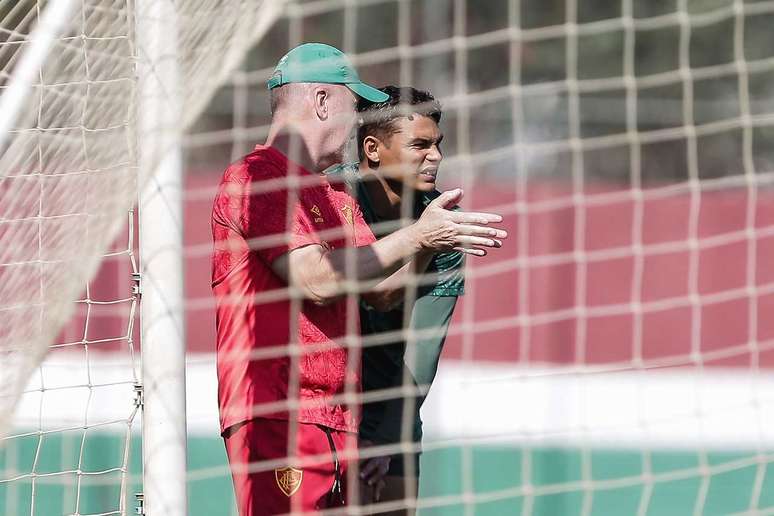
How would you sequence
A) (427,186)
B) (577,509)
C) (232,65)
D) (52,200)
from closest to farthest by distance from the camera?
(232,65) < (52,200) < (427,186) < (577,509)

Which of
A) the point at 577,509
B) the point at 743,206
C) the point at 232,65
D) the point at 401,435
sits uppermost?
the point at 743,206

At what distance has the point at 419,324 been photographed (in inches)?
109

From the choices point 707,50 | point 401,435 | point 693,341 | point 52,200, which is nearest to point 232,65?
point 52,200

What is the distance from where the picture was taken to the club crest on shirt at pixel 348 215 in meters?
Answer: 2.54

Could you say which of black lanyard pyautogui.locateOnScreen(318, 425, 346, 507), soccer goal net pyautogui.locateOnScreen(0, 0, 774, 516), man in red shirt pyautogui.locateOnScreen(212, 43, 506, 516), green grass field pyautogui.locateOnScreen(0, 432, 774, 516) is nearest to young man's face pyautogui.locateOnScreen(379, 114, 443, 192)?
man in red shirt pyautogui.locateOnScreen(212, 43, 506, 516)

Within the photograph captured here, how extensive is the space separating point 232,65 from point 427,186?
0.61 meters

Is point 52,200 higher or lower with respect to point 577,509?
higher

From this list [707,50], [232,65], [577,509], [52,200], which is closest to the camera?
[232,65]

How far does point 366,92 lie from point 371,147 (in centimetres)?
26

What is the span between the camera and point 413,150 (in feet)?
8.73

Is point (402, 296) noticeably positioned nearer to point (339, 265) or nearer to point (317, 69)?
point (339, 265)

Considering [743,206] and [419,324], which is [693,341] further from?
[419,324]

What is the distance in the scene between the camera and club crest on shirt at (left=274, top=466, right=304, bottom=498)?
2.33m

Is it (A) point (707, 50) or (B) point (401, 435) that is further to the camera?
(A) point (707, 50)
